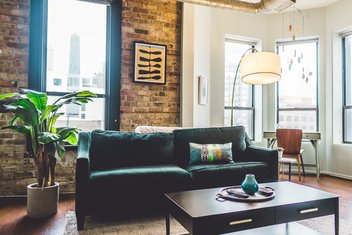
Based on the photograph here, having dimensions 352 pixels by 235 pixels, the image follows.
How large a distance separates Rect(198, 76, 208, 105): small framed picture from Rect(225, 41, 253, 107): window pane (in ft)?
2.39

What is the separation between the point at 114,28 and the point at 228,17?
2170 mm

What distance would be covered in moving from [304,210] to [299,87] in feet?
12.2

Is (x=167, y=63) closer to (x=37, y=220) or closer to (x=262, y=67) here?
(x=262, y=67)

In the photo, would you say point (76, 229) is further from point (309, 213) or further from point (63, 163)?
point (309, 213)

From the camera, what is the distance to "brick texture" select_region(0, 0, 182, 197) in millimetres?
3174

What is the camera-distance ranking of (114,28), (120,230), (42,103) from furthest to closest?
(114,28) < (42,103) < (120,230)

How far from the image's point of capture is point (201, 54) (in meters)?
4.09

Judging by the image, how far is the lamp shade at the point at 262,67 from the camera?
8.71 ft

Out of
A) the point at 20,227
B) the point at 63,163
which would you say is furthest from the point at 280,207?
the point at 63,163

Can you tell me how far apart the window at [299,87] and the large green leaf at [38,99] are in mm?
4064

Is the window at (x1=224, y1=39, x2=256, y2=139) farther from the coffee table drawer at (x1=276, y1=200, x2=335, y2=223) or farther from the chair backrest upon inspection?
the coffee table drawer at (x1=276, y1=200, x2=335, y2=223)


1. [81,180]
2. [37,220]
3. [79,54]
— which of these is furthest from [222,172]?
[79,54]

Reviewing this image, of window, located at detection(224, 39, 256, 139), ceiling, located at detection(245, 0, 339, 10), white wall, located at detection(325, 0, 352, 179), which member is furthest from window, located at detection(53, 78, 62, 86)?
white wall, located at detection(325, 0, 352, 179)

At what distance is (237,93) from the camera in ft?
15.9
